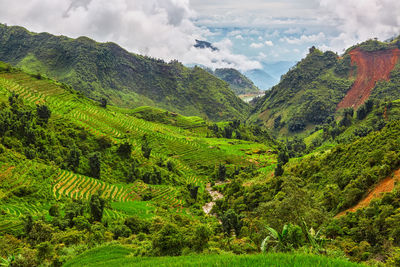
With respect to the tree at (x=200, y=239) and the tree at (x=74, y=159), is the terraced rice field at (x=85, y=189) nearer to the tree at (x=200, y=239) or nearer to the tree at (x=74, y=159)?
the tree at (x=74, y=159)

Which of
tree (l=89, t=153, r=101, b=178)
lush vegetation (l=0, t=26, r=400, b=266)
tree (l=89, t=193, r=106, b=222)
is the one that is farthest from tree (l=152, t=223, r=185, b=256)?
tree (l=89, t=153, r=101, b=178)

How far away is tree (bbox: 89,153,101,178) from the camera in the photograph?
230ft

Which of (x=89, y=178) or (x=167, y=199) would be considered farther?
(x=167, y=199)

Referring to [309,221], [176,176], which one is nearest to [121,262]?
[309,221]

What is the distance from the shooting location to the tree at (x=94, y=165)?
70188mm

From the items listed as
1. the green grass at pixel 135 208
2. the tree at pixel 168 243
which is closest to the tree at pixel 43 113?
the green grass at pixel 135 208

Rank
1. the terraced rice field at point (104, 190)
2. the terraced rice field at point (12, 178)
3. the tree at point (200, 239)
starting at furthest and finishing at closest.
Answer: the terraced rice field at point (104, 190) < the terraced rice field at point (12, 178) < the tree at point (200, 239)

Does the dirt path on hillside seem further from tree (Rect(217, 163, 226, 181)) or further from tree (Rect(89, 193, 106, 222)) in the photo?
tree (Rect(217, 163, 226, 181))

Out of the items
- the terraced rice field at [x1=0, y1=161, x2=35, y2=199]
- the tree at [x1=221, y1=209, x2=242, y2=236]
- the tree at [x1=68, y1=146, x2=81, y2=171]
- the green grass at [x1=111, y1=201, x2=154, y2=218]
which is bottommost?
the green grass at [x1=111, y1=201, x2=154, y2=218]

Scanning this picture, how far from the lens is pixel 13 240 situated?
32.2m

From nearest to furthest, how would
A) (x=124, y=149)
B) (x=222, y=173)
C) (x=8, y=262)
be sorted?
(x=8, y=262) → (x=124, y=149) → (x=222, y=173)

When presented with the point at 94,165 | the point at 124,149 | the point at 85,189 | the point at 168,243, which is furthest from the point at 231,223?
the point at 124,149

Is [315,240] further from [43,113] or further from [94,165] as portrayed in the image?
[43,113]

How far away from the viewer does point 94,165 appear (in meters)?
70.2
